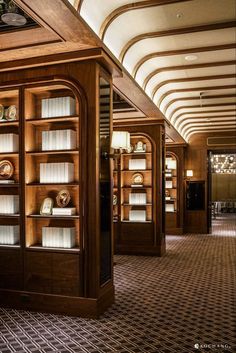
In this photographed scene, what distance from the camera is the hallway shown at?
10.6 ft

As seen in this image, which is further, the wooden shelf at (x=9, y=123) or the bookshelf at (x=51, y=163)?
the wooden shelf at (x=9, y=123)

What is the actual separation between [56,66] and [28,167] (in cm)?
125

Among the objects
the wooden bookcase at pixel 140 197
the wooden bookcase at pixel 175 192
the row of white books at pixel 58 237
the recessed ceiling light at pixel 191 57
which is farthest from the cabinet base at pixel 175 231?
the row of white books at pixel 58 237

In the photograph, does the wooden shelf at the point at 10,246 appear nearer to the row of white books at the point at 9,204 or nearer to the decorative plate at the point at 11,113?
the row of white books at the point at 9,204

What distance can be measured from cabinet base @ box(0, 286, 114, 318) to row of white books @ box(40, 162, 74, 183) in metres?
1.34

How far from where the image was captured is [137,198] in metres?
7.72

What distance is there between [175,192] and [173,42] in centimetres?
703

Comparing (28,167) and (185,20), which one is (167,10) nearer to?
(185,20)

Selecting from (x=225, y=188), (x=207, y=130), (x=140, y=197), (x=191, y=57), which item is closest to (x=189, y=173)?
(x=207, y=130)

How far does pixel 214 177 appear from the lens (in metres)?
→ 19.9

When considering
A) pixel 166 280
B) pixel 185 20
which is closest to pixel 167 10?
pixel 185 20

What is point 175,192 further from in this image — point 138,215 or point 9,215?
point 9,215

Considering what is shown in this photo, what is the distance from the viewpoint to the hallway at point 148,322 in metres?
3.22

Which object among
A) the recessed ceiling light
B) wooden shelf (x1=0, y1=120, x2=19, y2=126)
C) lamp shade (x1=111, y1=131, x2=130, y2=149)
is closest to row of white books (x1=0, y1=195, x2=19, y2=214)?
wooden shelf (x1=0, y1=120, x2=19, y2=126)
